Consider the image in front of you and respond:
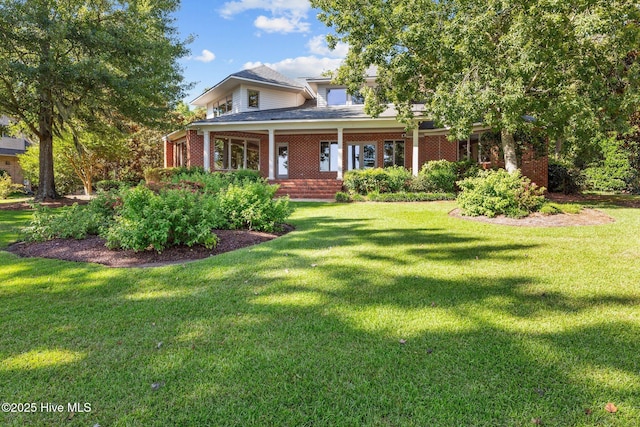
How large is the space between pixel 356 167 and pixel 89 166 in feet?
46.5

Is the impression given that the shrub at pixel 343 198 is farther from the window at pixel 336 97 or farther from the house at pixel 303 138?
the window at pixel 336 97

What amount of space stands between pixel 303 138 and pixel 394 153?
17.0 feet

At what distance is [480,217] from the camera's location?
9719mm

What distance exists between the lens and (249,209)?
751 cm

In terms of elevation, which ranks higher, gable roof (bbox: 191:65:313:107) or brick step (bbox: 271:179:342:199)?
gable roof (bbox: 191:65:313:107)

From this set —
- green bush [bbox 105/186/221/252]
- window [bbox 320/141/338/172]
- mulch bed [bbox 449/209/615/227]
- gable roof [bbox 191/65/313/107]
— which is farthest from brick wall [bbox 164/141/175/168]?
mulch bed [bbox 449/209/615/227]

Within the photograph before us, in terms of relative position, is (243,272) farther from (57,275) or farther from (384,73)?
(384,73)

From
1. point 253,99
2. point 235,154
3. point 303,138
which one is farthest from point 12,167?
point 303,138

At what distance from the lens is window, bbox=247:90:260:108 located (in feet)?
71.6

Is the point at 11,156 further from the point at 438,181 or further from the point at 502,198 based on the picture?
the point at 502,198

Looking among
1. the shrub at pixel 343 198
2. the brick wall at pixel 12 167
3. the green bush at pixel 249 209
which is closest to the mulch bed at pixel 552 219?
the green bush at pixel 249 209

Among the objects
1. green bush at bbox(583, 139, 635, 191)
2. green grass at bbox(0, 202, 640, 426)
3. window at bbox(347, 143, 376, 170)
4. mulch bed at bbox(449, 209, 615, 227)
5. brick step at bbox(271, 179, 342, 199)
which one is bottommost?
green grass at bbox(0, 202, 640, 426)

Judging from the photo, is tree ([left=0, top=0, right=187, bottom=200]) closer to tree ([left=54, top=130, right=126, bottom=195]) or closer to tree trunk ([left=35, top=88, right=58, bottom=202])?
tree trunk ([left=35, top=88, right=58, bottom=202])

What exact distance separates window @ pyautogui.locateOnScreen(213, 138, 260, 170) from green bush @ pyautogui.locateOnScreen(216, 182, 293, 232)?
14.4 m
